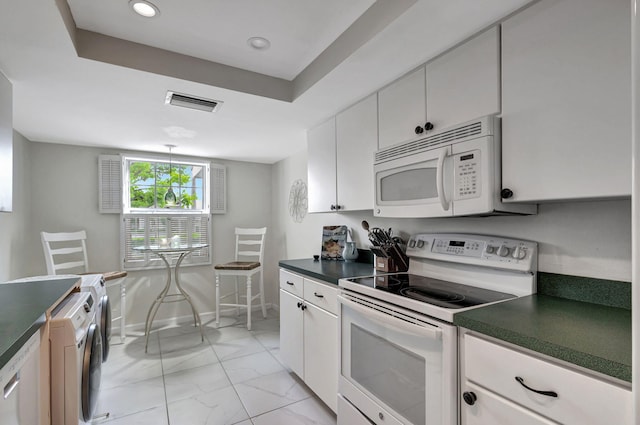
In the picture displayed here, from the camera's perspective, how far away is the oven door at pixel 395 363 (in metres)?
1.18

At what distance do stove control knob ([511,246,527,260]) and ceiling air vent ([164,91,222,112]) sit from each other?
200 cm

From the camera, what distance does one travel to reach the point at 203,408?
82.9 inches

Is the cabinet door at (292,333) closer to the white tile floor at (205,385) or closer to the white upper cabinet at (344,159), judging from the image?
the white tile floor at (205,385)

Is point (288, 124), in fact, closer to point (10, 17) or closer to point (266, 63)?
point (266, 63)

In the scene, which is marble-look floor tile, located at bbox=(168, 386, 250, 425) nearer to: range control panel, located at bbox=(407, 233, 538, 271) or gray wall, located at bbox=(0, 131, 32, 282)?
range control panel, located at bbox=(407, 233, 538, 271)

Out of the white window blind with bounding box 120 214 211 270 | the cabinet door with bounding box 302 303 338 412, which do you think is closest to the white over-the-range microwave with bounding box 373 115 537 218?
the cabinet door with bounding box 302 303 338 412

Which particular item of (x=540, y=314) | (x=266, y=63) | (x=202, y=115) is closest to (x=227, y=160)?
(x=202, y=115)

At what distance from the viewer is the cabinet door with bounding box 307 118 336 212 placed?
2461mm

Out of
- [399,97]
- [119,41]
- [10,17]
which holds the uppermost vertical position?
[119,41]

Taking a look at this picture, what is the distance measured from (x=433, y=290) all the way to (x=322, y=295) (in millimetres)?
735

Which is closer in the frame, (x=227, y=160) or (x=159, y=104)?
(x=159, y=104)

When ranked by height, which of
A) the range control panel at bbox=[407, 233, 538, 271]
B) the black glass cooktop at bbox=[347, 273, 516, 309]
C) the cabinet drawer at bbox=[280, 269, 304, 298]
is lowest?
the cabinet drawer at bbox=[280, 269, 304, 298]

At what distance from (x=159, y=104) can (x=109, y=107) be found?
39cm

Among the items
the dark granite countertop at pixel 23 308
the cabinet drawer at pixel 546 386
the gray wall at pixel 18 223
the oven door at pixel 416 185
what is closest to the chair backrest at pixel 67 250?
the gray wall at pixel 18 223
